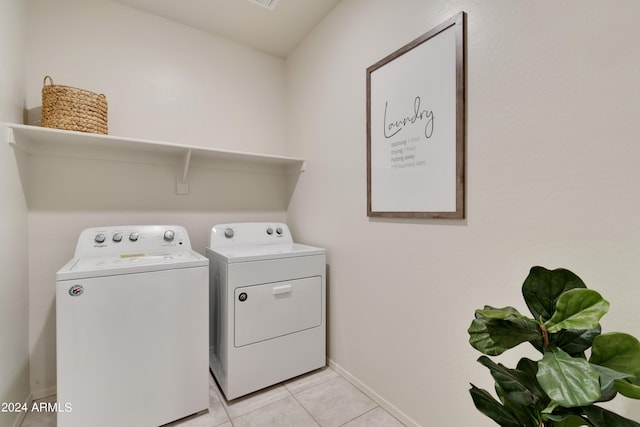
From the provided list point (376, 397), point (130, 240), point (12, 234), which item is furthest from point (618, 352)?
point (12, 234)

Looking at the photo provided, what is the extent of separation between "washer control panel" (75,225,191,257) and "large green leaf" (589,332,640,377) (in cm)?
196

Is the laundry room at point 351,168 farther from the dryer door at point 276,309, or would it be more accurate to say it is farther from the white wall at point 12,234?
the dryer door at point 276,309

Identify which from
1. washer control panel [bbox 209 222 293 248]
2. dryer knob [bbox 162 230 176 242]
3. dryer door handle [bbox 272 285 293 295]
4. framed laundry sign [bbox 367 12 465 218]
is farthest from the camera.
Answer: washer control panel [bbox 209 222 293 248]

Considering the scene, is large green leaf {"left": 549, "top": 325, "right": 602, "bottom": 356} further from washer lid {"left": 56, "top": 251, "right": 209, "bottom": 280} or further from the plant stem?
washer lid {"left": 56, "top": 251, "right": 209, "bottom": 280}

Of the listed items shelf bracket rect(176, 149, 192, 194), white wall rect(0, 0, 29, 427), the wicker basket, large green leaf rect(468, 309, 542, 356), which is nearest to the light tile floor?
white wall rect(0, 0, 29, 427)

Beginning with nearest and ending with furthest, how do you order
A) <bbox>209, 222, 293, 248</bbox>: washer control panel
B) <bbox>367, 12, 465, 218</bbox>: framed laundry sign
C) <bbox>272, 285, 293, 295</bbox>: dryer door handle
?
<bbox>367, 12, 465, 218</bbox>: framed laundry sign
<bbox>272, 285, 293, 295</bbox>: dryer door handle
<bbox>209, 222, 293, 248</bbox>: washer control panel

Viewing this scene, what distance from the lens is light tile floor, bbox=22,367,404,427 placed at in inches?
57.6

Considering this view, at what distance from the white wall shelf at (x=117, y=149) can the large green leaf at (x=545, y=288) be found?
5.88 feet

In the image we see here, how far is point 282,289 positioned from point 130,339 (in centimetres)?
79

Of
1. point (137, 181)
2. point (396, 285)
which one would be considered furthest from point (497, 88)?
point (137, 181)

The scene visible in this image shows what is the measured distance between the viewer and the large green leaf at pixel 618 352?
22.3 inches

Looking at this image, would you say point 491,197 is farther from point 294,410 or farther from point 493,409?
point 294,410

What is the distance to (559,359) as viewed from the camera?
57cm

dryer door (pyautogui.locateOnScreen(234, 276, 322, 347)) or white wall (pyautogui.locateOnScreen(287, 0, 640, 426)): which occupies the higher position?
white wall (pyautogui.locateOnScreen(287, 0, 640, 426))
